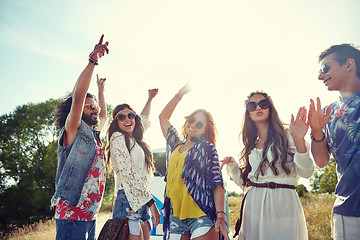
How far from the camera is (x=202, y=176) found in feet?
9.96

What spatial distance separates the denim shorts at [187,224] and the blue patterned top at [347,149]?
1.23m

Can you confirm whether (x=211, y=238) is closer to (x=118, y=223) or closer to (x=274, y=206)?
(x=274, y=206)

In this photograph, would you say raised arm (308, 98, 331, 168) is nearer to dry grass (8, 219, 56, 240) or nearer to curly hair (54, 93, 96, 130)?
curly hair (54, 93, 96, 130)

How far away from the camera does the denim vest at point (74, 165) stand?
2865mm

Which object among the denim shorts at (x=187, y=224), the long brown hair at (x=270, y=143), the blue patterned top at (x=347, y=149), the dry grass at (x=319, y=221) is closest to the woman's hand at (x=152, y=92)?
the long brown hair at (x=270, y=143)

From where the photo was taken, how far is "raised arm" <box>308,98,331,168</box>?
2.61m

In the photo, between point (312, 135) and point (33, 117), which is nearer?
point (312, 135)

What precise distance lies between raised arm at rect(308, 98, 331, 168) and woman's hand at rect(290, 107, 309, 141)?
0.07 metres

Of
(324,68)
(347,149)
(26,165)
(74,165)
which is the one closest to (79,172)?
(74,165)

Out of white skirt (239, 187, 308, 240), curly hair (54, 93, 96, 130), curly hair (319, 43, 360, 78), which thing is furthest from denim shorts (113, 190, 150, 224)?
curly hair (319, 43, 360, 78)

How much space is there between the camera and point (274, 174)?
3.08 m

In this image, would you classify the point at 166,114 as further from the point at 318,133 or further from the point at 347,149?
the point at 347,149

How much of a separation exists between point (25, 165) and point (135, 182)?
71.0 feet

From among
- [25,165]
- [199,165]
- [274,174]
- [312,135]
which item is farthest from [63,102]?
[25,165]
